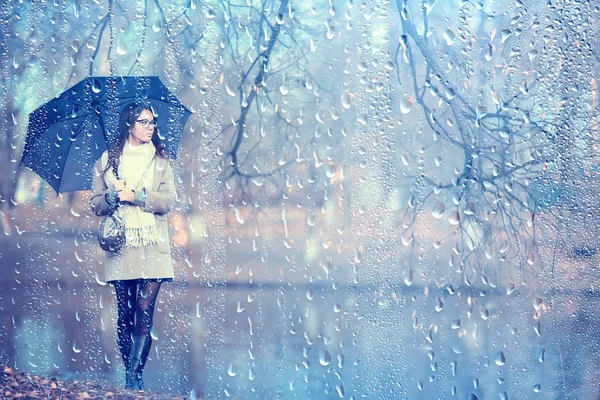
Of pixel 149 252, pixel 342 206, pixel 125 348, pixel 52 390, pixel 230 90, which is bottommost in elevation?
pixel 52 390

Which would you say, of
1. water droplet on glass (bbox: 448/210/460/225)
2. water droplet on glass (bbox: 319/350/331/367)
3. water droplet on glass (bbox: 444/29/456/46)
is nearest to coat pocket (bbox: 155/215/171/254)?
water droplet on glass (bbox: 319/350/331/367)

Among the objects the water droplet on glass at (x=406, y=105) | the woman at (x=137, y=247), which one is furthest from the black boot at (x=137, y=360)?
the water droplet on glass at (x=406, y=105)

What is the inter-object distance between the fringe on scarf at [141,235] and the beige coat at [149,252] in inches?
0.6

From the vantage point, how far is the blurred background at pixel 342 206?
2.06 m

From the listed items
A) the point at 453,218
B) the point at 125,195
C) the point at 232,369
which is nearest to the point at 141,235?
the point at 125,195

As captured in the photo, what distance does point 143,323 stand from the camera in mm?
2098

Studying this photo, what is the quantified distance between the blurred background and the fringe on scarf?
0.11 metres

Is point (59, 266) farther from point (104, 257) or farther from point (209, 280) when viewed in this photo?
point (209, 280)

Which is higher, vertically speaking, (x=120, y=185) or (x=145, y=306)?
(x=120, y=185)

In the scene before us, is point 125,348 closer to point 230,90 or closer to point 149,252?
point 149,252

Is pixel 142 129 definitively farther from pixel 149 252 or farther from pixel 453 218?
pixel 453 218

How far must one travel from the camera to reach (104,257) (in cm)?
208

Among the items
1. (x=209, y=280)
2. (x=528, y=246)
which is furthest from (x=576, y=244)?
(x=209, y=280)

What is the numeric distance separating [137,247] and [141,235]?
0.04 m
